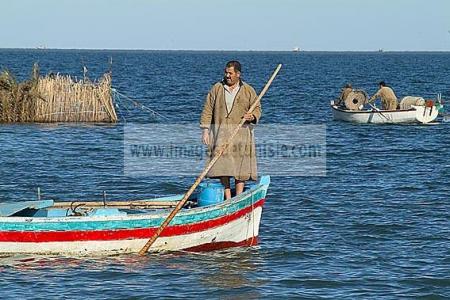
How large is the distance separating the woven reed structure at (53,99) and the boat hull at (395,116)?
8.56 metres

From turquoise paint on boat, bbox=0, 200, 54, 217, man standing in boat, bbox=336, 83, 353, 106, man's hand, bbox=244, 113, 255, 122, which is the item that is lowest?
turquoise paint on boat, bbox=0, 200, 54, 217

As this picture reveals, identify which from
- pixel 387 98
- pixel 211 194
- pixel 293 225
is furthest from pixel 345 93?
pixel 211 194

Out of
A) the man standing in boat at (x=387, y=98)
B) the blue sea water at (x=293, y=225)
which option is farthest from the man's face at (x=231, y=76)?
the man standing in boat at (x=387, y=98)

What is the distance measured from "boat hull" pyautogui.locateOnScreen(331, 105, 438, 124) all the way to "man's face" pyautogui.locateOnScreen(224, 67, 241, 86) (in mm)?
20988

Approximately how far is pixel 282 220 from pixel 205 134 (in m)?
3.56

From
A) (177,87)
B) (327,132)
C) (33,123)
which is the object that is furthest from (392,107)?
(177,87)

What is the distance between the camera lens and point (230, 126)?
41.7 ft

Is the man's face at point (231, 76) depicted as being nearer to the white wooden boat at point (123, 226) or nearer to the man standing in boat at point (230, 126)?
the man standing in boat at point (230, 126)

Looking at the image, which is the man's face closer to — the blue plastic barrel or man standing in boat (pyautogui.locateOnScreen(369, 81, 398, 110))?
the blue plastic barrel

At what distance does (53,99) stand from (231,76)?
17.8m

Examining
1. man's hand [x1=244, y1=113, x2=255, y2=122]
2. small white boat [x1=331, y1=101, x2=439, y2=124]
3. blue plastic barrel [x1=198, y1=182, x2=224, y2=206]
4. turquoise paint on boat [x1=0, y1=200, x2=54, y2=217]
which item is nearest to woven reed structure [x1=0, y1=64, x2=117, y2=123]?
small white boat [x1=331, y1=101, x2=439, y2=124]

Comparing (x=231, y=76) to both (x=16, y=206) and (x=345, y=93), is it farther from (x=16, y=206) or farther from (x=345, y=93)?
(x=345, y=93)

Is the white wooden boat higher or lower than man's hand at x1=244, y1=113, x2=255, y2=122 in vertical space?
lower

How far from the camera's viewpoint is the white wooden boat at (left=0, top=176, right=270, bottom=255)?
11.9 m
